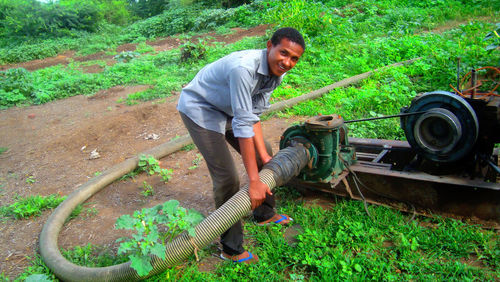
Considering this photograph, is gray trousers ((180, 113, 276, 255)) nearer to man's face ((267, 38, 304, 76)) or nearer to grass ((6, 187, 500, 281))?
grass ((6, 187, 500, 281))

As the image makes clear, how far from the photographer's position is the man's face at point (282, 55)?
7.92 ft

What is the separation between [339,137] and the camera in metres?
3.26

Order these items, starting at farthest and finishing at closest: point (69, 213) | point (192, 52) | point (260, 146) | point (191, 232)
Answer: point (192, 52), point (69, 213), point (260, 146), point (191, 232)

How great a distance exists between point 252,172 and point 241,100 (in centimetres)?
51

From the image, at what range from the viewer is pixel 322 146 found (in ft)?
10.1

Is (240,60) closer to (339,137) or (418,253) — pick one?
(339,137)

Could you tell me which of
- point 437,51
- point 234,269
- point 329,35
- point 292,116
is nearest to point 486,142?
point 234,269

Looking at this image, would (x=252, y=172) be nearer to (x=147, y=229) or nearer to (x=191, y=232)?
(x=191, y=232)

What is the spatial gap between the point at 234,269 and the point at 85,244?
5.15 ft

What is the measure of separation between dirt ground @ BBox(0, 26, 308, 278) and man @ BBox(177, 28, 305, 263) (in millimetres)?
780

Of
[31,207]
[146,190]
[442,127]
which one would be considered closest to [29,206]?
[31,207]

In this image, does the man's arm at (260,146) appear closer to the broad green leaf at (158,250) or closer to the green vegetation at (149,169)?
the broad green leaf at (158,250)

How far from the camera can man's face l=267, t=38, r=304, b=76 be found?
2414 mm

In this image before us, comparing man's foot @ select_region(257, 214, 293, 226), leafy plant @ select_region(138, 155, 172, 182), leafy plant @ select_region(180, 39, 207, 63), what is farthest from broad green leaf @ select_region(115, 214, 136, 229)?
leafy plant @ select_region(180, 39, 207, 63)
